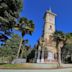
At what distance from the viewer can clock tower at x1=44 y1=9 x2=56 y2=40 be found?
142 feet

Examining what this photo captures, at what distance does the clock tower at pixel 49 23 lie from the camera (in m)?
43.3

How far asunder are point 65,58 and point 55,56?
2946 mm

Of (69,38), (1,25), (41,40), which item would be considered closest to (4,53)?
(41,40)

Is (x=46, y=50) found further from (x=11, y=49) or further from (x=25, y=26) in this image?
(x=11, y=49)

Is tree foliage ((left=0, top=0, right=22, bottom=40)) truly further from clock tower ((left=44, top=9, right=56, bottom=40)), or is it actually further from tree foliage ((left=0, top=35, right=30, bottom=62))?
tree foliage ((left=0, top=35, right=30, bottom=62))

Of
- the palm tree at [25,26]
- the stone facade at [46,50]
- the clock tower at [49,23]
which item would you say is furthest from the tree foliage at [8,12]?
the clock tower at [49,23]

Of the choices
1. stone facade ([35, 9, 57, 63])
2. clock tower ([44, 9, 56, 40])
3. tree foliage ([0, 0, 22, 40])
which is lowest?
stone facade ([35, 9, 57, 63])

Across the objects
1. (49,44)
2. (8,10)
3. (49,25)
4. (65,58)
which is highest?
(49,25)

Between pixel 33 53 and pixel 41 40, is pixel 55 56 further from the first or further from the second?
pixel 33 53

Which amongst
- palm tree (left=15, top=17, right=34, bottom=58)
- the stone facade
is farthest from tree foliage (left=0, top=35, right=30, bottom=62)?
palm tree (left=15, top=17, right=34, bottom=58)

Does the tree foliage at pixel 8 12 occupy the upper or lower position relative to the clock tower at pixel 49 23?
lower

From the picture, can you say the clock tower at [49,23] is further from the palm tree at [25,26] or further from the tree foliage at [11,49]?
the palm tree at [25,26]

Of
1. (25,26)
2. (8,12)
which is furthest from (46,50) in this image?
(8,12)

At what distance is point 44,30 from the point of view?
4391cm
